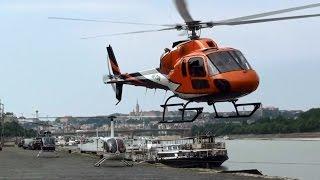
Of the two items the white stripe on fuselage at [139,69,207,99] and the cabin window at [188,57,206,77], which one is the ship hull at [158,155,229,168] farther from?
the cabin window at [188,57,206,77]

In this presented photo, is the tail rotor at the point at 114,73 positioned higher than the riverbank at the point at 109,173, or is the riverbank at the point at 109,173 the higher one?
the tail rotor at the point at 114,73

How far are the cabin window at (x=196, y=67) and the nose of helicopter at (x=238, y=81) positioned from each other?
0.91m

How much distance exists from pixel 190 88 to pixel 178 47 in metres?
2.29

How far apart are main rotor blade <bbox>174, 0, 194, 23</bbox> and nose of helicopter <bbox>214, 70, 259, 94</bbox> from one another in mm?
3091

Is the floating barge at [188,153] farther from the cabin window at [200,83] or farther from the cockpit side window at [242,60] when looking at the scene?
the cockpit side window at [242,60]

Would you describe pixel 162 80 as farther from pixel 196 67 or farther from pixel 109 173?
pixel 109 173

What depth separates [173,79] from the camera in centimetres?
2695

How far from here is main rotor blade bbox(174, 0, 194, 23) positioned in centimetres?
2333

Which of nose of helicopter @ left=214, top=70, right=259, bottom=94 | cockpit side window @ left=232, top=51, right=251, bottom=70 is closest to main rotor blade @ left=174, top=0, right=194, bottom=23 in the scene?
cockpit side window @ left=232, top=51, right=251, bottom=70

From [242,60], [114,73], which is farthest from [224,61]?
[114,73]

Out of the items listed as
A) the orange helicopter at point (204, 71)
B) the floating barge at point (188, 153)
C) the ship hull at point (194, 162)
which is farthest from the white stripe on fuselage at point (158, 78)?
the ship hull at point (194, 162)

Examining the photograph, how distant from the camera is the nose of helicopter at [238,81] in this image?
23750 mm

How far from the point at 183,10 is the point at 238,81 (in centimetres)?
379

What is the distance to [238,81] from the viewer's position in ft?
77.8
